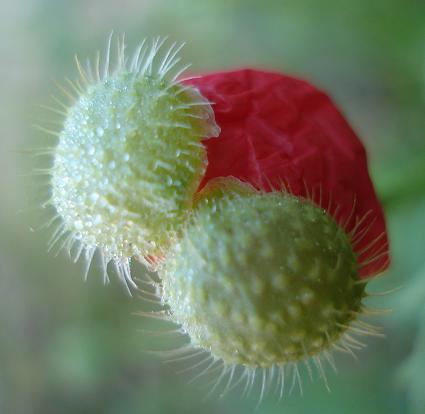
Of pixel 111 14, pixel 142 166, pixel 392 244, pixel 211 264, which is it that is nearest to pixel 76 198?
pixel 142 166

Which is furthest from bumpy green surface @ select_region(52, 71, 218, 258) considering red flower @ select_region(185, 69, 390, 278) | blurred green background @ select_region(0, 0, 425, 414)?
blurred green background @ select_region(0, 0, 425, 414)

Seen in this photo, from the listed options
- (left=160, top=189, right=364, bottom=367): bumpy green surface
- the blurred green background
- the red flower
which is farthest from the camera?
the blurred green background

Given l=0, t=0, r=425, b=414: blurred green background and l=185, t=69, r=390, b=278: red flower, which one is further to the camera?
l=0, t=0, r=425, b=414: blurred green background

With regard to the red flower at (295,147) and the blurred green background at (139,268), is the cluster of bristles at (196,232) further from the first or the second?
the blurred green background at (139,268)

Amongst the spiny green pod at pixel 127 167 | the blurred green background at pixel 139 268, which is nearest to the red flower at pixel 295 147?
the spiny green pod at pixel 127 167

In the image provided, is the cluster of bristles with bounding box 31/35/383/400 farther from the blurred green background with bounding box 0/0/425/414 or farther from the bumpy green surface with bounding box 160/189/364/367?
the blurred green background with bounding box 0/0/425/414

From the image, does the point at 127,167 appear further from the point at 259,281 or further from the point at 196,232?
the point at 259,281

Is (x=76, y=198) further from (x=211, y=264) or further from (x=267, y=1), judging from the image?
(x=267, y=1)

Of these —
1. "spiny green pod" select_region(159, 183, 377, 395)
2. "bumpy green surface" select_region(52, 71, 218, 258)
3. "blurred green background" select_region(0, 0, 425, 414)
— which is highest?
"bumpy green surface" select_region(52, 71, 218, 258)
